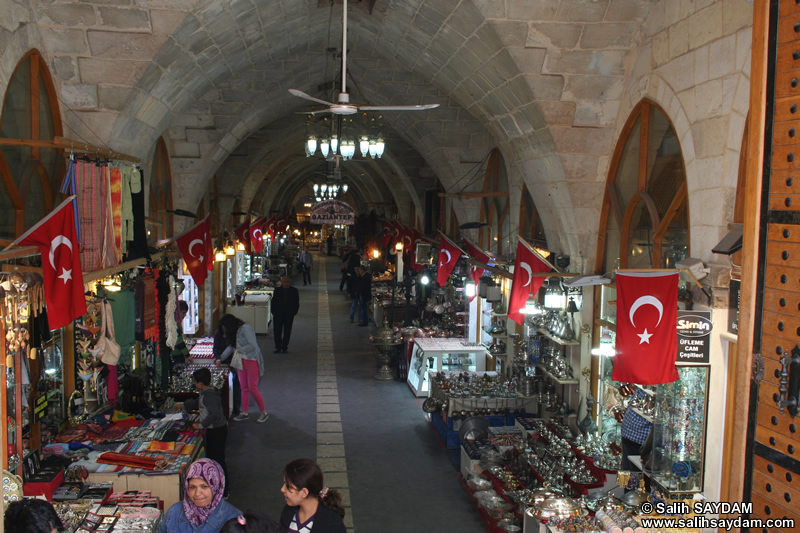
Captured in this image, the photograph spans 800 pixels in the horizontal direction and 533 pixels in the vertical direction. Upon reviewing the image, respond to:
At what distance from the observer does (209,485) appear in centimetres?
433

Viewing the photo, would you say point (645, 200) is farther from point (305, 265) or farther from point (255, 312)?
point (305, 265)

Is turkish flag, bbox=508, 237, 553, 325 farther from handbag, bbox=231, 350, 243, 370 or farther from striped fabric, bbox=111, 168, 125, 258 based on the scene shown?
striped fabric, bbox=111, 168, 125, 258

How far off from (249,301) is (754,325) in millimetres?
15245

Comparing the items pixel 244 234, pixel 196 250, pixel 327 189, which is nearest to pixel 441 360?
pixel 196 250

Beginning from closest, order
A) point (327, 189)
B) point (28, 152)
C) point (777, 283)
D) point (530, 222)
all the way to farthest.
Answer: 1. point (777, 283)
2. point (28, 152)
3. point (530, 222)
4. point (327, 189)

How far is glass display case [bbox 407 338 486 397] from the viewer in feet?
36.3

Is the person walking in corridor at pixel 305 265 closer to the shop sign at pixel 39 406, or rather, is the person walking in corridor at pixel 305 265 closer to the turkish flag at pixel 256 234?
the turkish flag at pixel 256 234

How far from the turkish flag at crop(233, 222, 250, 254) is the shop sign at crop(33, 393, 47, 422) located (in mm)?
10543

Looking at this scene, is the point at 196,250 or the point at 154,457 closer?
the point at 154,457

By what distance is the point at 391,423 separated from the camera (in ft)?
32.2

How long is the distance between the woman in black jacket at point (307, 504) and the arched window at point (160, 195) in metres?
6.76

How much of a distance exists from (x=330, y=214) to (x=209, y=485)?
697 inches

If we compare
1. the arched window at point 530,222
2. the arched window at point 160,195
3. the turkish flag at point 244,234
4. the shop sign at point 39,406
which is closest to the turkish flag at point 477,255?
the arched window at point 530,222

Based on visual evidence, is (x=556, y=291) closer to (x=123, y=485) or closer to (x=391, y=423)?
(x=391, y=423)
